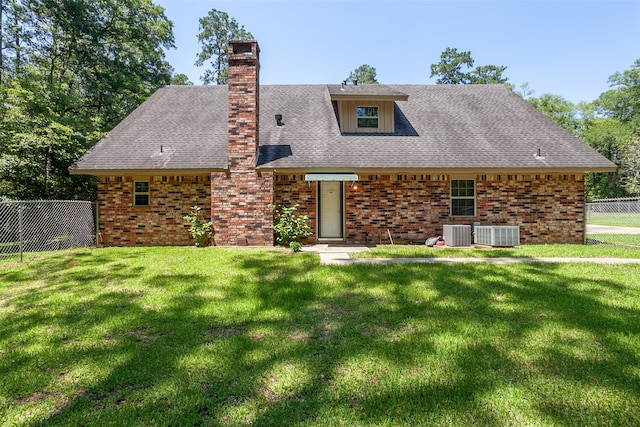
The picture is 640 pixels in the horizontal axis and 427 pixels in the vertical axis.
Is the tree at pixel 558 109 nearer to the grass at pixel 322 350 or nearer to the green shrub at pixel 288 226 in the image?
the green shrub at pixel 288 226

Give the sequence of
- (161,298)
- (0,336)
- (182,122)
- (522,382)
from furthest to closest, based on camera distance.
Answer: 1. (182,122)
2. (161,298)
3. (0,336)
4. (522,382)

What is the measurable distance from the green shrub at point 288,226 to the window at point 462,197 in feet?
17.8

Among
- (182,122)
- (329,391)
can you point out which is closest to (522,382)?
(329,391)

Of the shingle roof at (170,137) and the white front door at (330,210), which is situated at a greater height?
the shingle roof at (170,137)

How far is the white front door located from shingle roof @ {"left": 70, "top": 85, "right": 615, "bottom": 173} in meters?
0.99

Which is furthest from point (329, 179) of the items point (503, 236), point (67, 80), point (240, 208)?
point (67, 80)

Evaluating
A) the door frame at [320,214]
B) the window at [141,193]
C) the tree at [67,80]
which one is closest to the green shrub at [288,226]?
the door frame at [320,214]

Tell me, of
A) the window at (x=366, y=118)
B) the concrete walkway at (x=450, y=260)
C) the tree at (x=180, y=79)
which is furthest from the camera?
the tree at (x=180, y=79)

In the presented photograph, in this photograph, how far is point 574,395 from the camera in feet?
8.63

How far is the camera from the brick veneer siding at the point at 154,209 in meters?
11.1

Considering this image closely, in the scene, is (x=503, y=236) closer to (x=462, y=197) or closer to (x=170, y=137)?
(x=462, y=197)

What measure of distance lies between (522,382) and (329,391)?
1743mm

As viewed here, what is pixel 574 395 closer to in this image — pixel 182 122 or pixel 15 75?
pixel 182 122

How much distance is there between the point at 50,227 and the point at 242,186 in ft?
23.7
